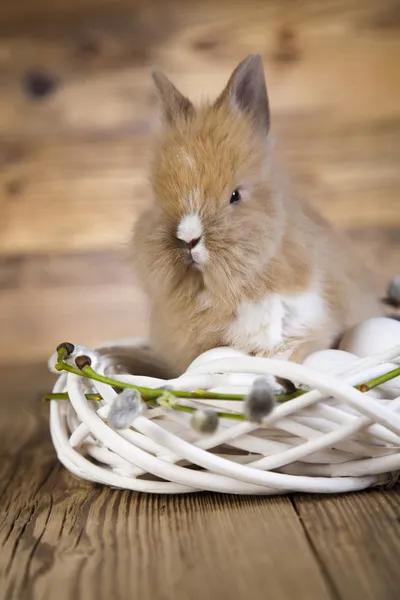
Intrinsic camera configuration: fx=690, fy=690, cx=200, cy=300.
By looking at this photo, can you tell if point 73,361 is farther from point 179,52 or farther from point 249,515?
point 179,52

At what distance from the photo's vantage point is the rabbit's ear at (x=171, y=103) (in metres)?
0.91

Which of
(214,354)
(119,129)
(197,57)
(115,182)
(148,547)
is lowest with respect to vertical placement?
(148,547)

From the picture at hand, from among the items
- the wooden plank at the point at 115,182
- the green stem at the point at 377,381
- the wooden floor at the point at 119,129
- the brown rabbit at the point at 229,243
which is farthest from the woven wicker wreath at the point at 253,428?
the wooden plank at the point at 115,182

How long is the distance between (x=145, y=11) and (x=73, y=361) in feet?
2.94

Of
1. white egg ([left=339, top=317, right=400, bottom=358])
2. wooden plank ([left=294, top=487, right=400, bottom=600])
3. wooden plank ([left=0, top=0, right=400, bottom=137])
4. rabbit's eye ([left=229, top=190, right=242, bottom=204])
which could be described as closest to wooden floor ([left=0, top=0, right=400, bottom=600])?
wooden plank ([left=0, top=0, right=400, bottom=137])

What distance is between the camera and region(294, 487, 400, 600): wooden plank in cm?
58

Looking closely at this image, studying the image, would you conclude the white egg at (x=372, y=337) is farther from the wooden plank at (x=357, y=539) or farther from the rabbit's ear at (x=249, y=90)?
the rabbit's ear at (x=249, y=90)

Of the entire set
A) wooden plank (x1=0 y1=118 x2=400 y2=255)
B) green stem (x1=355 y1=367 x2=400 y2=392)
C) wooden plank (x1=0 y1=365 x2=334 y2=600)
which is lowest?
wooden plank (x1=0 y1=365 x2=334 y2=600)

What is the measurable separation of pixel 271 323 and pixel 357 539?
300 millimetres

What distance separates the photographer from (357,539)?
2.16ft

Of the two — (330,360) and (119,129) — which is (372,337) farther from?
(119,129)

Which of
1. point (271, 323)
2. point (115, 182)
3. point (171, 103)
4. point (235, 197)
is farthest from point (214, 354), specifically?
point (115, 182)

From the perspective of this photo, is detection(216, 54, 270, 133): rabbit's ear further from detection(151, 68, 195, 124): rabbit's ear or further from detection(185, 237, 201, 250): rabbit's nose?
detection(185, 237, 201, 250): rabbit's nose

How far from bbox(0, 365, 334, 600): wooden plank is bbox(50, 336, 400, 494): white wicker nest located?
0.03 metres
